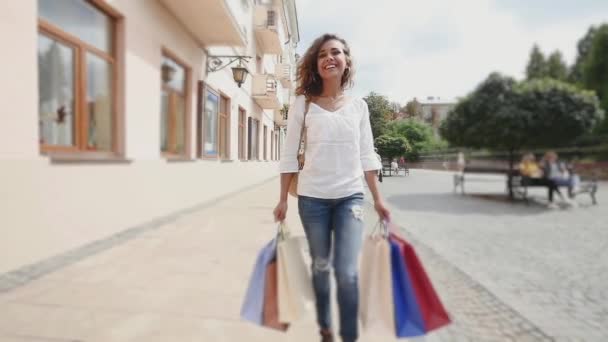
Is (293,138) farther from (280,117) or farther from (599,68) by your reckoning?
(599,68)

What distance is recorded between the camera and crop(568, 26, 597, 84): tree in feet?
6.76

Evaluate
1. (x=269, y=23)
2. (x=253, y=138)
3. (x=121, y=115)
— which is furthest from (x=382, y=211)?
(x=121, y=115)

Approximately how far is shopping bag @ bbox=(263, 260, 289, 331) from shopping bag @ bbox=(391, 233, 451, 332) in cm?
61

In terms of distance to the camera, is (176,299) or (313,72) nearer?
(313,72)

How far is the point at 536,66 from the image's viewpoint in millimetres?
2021

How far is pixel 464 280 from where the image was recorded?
3893 millimetres

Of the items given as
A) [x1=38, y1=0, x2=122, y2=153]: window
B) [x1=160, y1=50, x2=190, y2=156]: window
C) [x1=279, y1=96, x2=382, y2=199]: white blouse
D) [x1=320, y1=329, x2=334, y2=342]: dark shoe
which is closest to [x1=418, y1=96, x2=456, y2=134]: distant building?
[x1=279, y1=96, x2=382, y2=199]: white blouse

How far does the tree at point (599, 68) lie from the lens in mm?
2156

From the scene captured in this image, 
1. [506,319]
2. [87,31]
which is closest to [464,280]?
[506,319]

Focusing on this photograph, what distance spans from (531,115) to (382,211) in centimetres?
169

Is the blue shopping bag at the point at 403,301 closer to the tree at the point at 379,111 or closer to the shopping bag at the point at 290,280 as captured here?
the shopping bag at the point at 290,280

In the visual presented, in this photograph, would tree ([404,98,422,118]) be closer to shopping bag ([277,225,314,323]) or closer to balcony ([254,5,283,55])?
shopping bag ([277,225,314,323])

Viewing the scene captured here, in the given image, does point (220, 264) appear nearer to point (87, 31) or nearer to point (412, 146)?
point (412, 146)

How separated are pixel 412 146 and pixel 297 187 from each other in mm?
669
